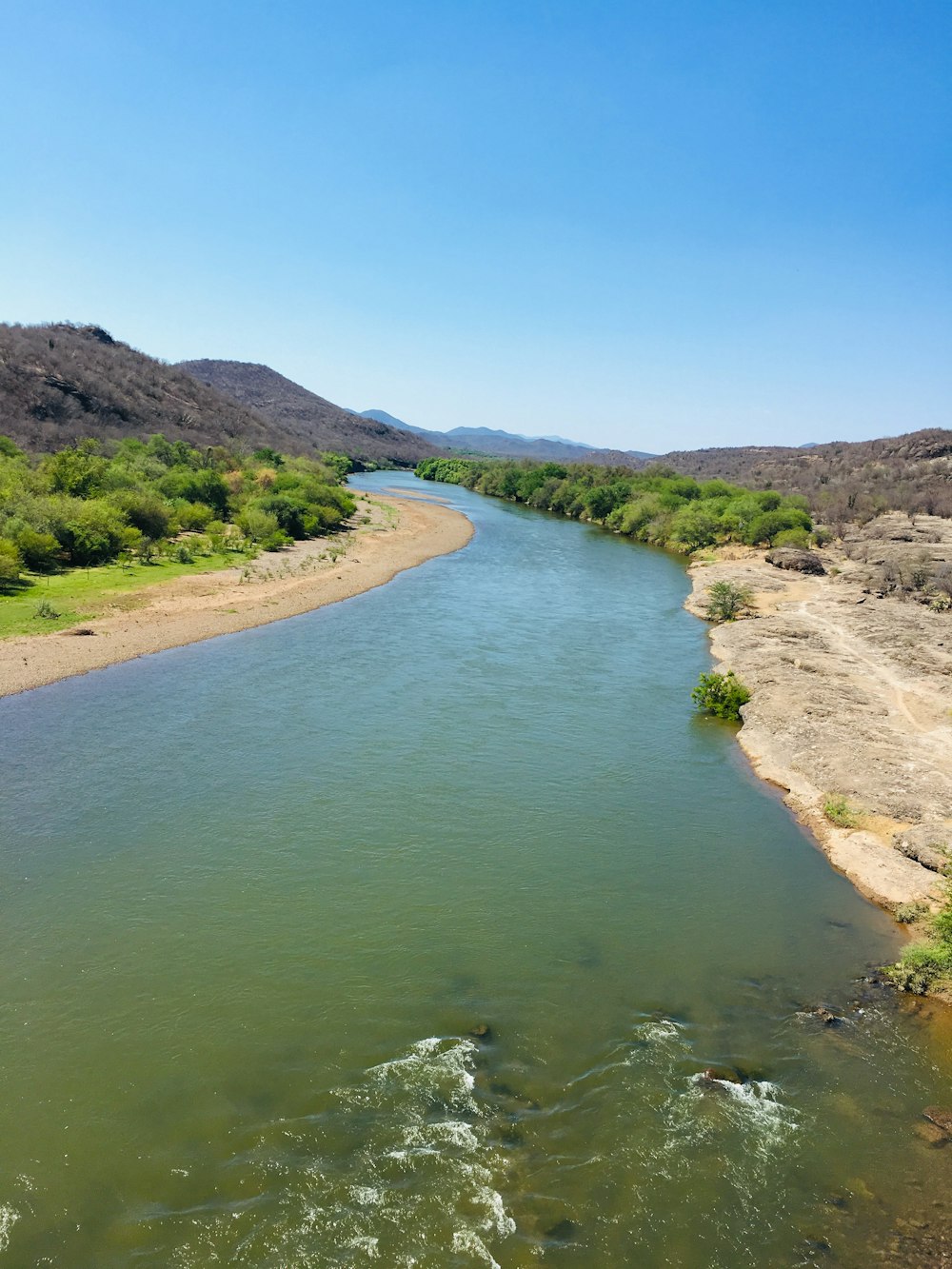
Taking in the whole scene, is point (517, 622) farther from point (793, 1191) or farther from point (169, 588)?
point (793, 1191)

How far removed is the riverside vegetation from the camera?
3431 centimetres

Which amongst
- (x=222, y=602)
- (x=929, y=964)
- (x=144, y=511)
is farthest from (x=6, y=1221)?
(x=144, y=511)

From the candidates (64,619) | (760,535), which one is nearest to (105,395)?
(64,619)

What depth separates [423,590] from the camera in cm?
4525

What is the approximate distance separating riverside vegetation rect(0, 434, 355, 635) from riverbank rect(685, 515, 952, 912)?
27.2 m

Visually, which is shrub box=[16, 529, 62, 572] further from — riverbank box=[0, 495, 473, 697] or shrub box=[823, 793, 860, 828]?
shrub box=[823, 793, 860, 828]

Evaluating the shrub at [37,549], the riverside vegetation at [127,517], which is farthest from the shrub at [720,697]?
the shrub at [37,549]

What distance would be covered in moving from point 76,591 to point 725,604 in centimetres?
3293

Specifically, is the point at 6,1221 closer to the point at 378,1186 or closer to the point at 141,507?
the point at 378,1186

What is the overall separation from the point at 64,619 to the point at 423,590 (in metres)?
20.5

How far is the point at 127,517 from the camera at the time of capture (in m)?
44.2

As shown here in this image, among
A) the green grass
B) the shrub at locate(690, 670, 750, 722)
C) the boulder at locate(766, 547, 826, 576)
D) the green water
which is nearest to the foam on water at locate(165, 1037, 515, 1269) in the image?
the green water

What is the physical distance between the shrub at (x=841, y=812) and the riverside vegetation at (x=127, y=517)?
27.6m

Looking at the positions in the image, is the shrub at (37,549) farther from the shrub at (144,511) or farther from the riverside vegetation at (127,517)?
the shrub at (144,511)
